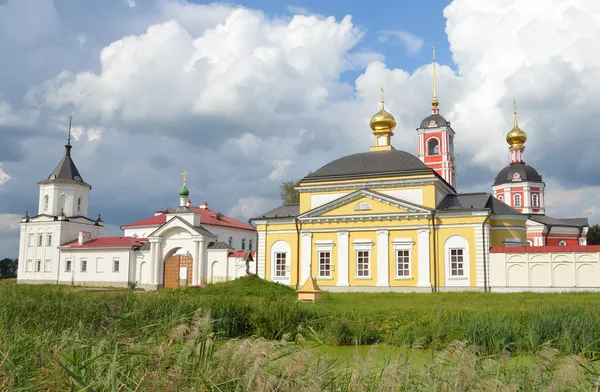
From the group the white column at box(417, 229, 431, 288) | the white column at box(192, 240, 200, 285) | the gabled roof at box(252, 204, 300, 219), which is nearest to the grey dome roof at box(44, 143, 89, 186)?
the white column at box(192, 240, 200, 285)

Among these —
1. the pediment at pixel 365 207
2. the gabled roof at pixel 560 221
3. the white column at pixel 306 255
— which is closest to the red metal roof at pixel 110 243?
the white column at pixel 306 255

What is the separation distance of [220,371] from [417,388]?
65.3 inches

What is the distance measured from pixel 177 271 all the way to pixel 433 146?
27.2 m

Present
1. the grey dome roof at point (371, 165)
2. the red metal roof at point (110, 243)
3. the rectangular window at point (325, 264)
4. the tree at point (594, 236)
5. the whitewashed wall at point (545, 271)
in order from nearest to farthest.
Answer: the whitewashed wall at point (545, 271) → the grey dome roof at point (371, 165) → the rectangular window at point (325, 264) → the red metal roof at point (110, 243) → the tree at point (594, 236)

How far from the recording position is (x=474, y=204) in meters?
30.7

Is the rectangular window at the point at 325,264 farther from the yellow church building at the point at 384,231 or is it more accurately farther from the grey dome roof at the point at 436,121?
the grey dome roof at the point at 436,121

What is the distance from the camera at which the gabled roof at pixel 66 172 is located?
4638 centimetres

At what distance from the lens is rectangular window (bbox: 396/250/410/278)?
3069 centimetres

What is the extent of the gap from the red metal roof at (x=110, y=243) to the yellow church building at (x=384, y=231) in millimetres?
9830

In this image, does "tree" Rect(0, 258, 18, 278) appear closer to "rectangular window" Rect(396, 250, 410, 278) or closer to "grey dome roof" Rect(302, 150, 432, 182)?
"grey dome roof" Rect(302, 150, 432, 182)

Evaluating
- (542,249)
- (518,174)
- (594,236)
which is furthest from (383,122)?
(594,236)

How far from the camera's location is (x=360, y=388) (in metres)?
4.60

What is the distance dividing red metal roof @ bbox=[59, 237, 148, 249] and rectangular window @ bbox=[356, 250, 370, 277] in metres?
15.7

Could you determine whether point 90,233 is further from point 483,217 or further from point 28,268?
point 483,217
